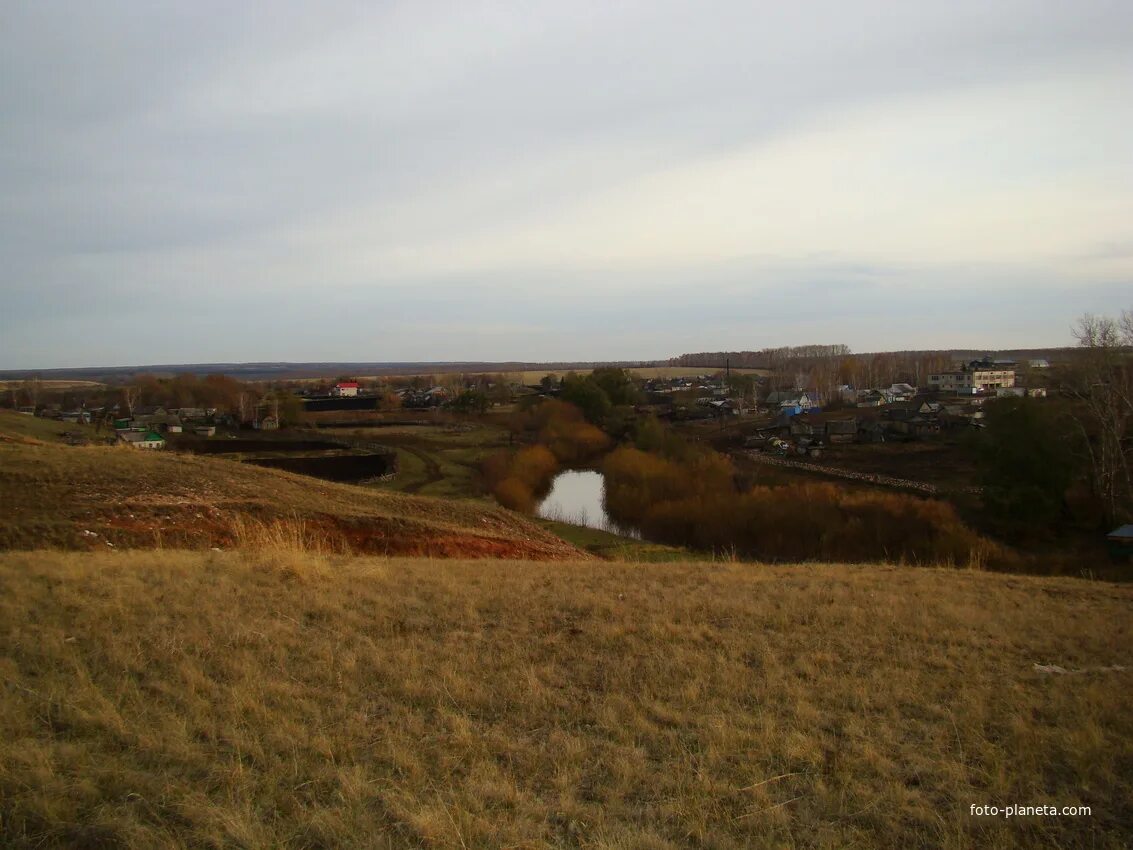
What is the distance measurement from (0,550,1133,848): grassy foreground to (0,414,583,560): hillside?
484cm

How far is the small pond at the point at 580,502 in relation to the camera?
35.8 m

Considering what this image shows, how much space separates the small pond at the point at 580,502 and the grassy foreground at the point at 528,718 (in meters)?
25.0

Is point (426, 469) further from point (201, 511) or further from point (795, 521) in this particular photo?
point (201, 511)

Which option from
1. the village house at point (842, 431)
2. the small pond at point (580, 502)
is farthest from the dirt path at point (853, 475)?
the small pond at point (580, 502)

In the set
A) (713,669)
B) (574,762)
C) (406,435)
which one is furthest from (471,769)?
(406,435)

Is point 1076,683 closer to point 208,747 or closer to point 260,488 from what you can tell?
point 208,747

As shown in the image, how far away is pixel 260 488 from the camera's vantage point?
19031 millimetres

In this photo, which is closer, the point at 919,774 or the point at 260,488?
the point at 919,774

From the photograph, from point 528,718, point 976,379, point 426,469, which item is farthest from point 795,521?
point 976,379

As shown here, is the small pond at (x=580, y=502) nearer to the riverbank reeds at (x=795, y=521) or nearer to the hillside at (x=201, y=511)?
the riverbank reeds at (x=795, y=521)

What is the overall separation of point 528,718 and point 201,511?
508 inches

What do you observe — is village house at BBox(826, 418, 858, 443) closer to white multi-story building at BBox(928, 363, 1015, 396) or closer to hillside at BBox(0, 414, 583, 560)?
white multi-story building at BBox(928, 363, 1015, 396)

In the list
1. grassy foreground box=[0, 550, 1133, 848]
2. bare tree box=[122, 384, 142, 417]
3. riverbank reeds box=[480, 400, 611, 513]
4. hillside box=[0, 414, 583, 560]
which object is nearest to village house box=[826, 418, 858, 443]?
riverbank reeds box=[480, 400, 611, 513]

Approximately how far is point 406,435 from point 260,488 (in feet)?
153
